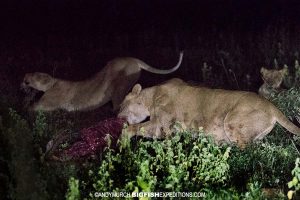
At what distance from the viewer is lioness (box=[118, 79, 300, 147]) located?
6.00m

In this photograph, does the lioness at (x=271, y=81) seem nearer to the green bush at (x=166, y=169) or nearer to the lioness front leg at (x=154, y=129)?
the lioness front leg at (x=154, y=129)

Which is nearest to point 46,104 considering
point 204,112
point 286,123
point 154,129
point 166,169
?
point 154,129

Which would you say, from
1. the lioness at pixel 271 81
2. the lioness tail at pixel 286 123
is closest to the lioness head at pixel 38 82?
the lioness at pixel 271 81

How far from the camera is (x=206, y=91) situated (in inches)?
260

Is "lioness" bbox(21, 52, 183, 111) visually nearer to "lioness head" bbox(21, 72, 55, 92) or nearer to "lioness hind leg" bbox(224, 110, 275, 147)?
"lioness head" bbox(21, 72, 55, 92)

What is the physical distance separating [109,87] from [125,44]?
6.05 meters

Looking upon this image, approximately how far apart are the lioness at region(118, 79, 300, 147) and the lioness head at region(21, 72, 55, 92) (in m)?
2.25

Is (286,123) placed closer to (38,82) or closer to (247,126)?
(247,126)

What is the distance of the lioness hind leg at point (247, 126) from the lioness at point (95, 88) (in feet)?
8.14

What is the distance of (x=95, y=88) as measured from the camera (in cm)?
862

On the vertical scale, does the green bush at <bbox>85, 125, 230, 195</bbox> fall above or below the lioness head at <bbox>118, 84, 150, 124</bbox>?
below

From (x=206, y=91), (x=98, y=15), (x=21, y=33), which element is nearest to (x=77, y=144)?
(x=206, y=91)

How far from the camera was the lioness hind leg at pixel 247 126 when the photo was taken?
5.98 metres

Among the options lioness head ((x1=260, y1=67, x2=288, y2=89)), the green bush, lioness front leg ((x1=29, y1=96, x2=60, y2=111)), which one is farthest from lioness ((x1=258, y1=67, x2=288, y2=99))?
lioness front leg ((x1=29, y1=96, x2=60, y2=111))
